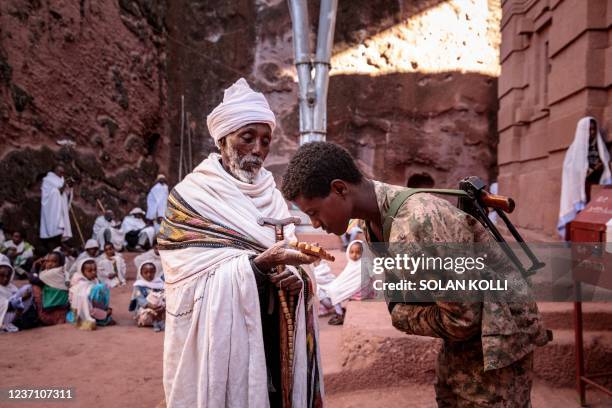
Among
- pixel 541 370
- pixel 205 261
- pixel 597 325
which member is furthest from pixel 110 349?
pixel 597 325

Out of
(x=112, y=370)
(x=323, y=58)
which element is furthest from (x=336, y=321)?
(x=323, y=58)

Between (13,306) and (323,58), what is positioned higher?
(323,58)

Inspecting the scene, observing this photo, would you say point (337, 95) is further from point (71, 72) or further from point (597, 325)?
point (597, 325)

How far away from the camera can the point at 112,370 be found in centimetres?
492

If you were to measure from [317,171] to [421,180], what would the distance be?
46.5 feet

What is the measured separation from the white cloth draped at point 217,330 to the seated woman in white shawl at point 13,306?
16.5 feet

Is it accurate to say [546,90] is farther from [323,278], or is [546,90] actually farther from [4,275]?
[4,275]

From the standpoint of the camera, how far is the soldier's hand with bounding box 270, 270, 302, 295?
2400mm

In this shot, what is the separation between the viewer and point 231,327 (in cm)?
228

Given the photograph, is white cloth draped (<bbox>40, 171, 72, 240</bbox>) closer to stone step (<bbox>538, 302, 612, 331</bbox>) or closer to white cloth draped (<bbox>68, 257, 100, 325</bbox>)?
white cloth draped (<bbox>68, 257, 100, 325</bbox>)

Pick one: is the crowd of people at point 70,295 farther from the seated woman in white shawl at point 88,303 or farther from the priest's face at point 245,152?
the priest's face at point 245,152

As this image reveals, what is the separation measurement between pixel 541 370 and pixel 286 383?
9.10 ft

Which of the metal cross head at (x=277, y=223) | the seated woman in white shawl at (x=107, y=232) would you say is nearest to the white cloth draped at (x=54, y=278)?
the seated woman in white shawl at (x=107, y=232)

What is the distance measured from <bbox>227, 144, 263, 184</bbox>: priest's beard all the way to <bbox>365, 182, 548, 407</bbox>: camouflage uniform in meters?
1.09
